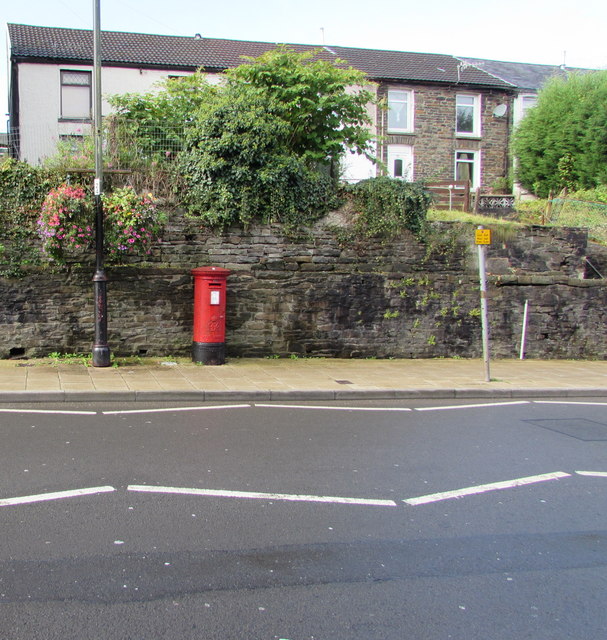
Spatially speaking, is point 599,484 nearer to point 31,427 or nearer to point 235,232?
point 31,427

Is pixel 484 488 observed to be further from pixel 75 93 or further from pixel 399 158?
pixel 399 158

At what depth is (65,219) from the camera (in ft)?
37.4

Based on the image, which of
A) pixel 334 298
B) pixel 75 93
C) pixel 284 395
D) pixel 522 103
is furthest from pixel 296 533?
pixel 522 103

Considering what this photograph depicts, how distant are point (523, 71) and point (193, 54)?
720 inches

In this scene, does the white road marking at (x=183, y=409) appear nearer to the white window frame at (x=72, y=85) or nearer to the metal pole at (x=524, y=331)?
the metal pole at (x=524, y=331)

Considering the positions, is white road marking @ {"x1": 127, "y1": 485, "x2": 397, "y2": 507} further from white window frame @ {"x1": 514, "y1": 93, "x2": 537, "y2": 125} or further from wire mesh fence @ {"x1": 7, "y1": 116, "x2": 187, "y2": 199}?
white window frame @ {"x1": 514, "y1": 93, "x2": 537, "y2": 125}

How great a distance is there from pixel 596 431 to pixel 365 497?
14.1ft

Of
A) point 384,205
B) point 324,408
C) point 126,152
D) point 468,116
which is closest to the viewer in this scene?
point 324,408

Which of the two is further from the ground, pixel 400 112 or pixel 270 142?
pixel 400 112

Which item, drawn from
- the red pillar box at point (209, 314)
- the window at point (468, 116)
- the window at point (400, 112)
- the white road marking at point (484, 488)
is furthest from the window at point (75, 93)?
the white road marking at point (484, 488)

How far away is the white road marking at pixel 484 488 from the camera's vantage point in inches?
204

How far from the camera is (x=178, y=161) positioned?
13.3 m

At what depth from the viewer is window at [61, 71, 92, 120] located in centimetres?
2516

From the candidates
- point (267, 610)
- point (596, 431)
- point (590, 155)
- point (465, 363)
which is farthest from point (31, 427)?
point (590, 155)
